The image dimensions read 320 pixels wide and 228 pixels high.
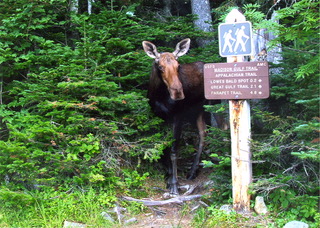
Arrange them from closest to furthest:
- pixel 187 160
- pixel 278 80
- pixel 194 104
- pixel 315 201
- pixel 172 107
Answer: pixel 315 201 < pixel 278 80 < pixel 172 107 < pixel 194 104 < pixel 187 160

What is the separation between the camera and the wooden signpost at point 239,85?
509 cm

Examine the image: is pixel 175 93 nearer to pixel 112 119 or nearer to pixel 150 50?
pixel 150 50

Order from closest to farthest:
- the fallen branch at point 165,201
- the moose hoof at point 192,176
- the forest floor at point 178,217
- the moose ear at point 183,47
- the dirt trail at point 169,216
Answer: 1. the forest floor at point 178,217
2. the dirt trail at point 169,216
3. the fallen branch at point 165,201
4. the moose ear at point 183,47
5. the moose hoof at point 192,176

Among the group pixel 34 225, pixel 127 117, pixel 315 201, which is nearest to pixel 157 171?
pixel 127 117

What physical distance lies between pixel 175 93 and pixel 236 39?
1.74m

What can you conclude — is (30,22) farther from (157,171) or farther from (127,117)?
(157,171)

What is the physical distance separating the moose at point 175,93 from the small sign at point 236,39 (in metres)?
1.49

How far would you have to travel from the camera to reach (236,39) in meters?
5.23

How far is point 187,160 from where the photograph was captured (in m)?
8.48

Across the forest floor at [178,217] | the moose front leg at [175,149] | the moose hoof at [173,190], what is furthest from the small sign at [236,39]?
the moose hoof at [173,190]

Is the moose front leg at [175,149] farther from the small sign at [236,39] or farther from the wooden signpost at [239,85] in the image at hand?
the small sign at [236,39]

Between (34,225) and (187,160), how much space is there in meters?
4.37

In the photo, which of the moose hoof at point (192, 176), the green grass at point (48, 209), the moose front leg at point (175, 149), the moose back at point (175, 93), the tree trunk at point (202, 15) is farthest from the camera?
the tree trunk at point (202, 15)

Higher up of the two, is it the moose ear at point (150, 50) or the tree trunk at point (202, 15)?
the tree trunk at point (202, 15)
